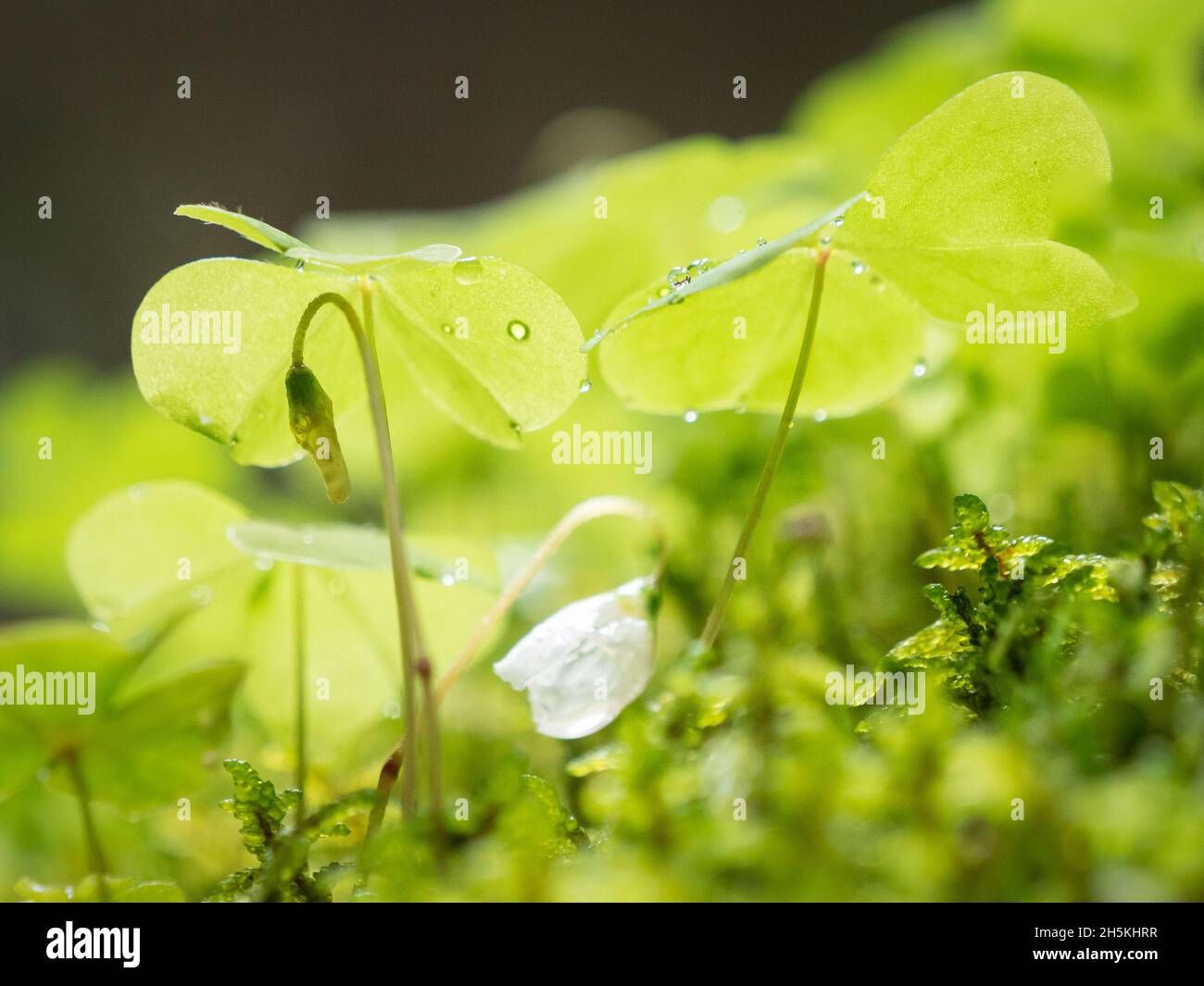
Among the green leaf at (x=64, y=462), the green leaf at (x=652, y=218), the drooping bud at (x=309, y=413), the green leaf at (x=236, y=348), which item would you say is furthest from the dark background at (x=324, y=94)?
the drooping bud at (x=309, y=413)

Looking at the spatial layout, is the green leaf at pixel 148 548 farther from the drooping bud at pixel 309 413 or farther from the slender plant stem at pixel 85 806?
the drooping bud at pixel 309 413

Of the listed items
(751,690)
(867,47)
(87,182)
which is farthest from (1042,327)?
(87,182)

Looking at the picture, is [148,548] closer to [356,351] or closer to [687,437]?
[356,351]

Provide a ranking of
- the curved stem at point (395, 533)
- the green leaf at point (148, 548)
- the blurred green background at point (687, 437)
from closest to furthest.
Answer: the blurred green background at point (687, 437)
the curved stem at point (395, 533)
the green leaf at point (148, 548)

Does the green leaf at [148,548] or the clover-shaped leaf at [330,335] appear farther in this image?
the green leaf at [148,548]

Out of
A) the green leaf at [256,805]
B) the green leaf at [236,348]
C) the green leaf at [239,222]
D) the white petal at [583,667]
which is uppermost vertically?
the green leaf at [239,222]

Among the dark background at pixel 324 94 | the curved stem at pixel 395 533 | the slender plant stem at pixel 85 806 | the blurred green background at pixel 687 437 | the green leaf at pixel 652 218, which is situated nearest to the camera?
the blurred green background at pixel 687 437
